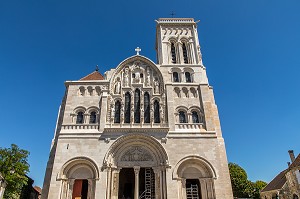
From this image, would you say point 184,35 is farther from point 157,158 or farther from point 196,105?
point 157,158

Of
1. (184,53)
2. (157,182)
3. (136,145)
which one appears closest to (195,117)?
(136,145)

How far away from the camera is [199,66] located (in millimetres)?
24375

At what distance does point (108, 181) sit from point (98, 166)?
1.49m

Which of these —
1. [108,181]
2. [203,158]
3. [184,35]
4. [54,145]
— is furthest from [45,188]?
[184,35]

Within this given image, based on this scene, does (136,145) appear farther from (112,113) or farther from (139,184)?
(139,184)

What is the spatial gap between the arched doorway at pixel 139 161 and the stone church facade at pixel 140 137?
0.08 m

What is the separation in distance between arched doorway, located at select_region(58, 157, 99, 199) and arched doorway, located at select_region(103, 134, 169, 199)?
4.59 feet

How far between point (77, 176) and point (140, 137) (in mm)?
6365

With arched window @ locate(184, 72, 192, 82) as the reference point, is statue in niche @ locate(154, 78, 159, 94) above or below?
below

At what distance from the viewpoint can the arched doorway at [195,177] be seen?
1808cm

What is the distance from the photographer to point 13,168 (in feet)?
74.1

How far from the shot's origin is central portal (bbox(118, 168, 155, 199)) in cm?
1920

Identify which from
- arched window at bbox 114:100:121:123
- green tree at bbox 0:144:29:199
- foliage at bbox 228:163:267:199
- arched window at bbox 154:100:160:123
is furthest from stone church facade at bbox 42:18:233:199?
foliage at bbox 228:163:267:199

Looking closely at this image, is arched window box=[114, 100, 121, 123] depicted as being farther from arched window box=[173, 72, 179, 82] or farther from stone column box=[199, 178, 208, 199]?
stone column box=[199, 178, 208, 199]
